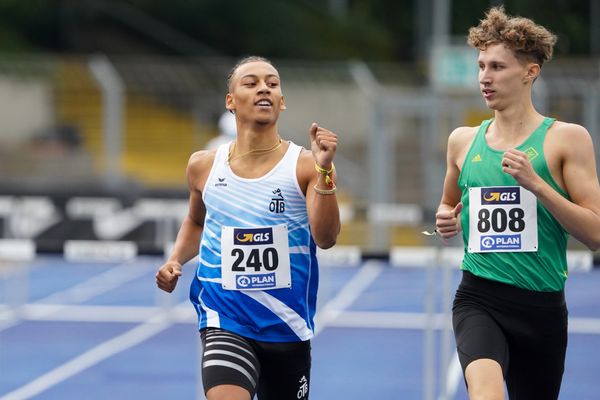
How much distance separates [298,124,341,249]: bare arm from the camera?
4.73 m

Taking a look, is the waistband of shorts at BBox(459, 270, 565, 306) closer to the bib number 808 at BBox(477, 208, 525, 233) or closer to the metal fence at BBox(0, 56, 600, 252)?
the bib number 808 at BBox(477, 208, 525, 233)

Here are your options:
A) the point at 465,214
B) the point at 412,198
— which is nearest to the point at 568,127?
the point at 465,214

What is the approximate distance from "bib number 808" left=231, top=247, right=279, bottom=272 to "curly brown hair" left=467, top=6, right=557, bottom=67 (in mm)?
1139

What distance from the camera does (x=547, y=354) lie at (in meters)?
4.96

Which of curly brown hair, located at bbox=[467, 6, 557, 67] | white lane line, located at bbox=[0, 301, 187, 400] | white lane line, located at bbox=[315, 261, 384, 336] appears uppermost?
curly brown hair, located at bbox=[467, 6, 557, 67]

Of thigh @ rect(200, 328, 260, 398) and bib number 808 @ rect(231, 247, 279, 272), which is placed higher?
bib number 808 @ rect(231, 247, 279, 272)

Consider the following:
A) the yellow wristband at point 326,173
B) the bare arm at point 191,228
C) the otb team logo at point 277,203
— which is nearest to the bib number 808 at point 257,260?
the otb team logo at point 277,203

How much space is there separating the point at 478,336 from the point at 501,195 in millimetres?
538

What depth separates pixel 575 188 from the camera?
15.9 ft

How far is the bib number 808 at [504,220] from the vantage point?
4.94 metres

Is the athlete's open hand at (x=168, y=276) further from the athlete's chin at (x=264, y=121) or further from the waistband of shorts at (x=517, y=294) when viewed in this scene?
the waistband of shorts at (x=517, y=294)

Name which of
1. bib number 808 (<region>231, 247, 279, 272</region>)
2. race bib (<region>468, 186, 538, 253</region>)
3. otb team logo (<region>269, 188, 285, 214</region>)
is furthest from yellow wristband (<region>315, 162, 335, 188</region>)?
race bib (<region>468, 186, 538, 253</region>)

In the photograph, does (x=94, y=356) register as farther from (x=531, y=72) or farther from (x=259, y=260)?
(x=531, y=72)

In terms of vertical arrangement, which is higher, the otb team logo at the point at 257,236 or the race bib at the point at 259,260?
the otb team logo at the point at 257,236
